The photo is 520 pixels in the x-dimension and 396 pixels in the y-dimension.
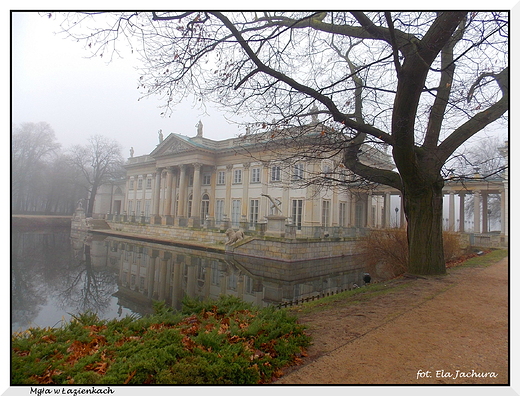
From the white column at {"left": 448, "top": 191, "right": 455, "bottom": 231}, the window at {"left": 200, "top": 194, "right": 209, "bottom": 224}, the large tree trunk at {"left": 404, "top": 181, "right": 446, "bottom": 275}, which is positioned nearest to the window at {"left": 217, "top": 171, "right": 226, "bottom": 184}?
the window at {"left": 200, "top": 194, "right": 209, "bottom": 224}

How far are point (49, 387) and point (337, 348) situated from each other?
2946 millimetres

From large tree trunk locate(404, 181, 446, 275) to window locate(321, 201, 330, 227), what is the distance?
1906 centimetres

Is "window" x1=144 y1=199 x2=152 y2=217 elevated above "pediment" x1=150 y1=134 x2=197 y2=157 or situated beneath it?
situated beneath

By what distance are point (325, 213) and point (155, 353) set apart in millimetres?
26621

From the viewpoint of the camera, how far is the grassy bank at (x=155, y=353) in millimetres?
2838

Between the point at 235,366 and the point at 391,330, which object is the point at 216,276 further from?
the point at 235,366

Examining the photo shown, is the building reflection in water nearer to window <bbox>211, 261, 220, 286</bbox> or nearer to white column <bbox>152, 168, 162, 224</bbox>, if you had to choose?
window <bbox>211, 261, 220, 286</bbox>

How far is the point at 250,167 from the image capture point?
32531 millimetres

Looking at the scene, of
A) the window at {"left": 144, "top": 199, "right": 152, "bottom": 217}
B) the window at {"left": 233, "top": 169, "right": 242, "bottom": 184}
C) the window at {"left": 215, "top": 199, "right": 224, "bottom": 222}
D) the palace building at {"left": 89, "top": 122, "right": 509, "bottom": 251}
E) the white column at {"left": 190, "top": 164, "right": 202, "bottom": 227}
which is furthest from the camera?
the window at {"left": 144, "top": 199, "right": 152, "bottom": 217}

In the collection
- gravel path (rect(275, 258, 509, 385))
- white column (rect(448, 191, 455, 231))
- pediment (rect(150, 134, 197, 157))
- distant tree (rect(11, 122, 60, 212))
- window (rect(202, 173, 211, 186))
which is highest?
pediment (rect(150, 134, 197, 157))

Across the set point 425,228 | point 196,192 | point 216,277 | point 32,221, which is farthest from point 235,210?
point 425,228

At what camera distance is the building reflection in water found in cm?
1091

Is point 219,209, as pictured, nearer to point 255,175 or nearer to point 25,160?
point 255,175

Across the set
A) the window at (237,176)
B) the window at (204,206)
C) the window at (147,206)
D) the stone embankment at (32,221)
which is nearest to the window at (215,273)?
the stone embankment at (32,221)
